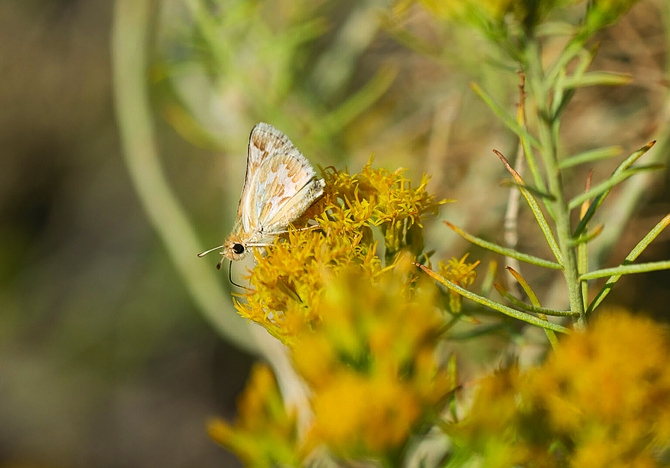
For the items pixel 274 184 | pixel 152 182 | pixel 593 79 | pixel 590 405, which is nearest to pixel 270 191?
pixel 274 184

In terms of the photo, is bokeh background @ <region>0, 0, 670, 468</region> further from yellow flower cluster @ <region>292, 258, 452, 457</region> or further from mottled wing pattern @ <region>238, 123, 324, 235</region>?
yellow flower cluster @ <region>292, 258, 452, 457</region>

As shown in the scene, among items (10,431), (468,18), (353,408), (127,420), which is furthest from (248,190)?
(10,431)

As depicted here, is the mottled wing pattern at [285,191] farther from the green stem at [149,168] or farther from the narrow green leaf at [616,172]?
the green stem at [149,168]

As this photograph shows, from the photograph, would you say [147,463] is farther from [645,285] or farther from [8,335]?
[645,285]

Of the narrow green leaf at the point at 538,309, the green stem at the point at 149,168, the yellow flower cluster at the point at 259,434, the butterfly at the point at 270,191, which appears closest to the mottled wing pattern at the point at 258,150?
the butterfly at the point at 270,191

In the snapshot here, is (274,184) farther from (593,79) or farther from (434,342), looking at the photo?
(593,79)

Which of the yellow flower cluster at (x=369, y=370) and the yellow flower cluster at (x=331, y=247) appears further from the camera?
the yellow flower cluster at (x=331, y=247)

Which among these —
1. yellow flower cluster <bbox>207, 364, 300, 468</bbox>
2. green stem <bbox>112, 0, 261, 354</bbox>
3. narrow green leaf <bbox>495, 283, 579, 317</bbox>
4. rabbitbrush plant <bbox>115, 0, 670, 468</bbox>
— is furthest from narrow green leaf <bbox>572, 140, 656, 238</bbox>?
green stem <bbox>112, 0, 261, 354</bbox>
